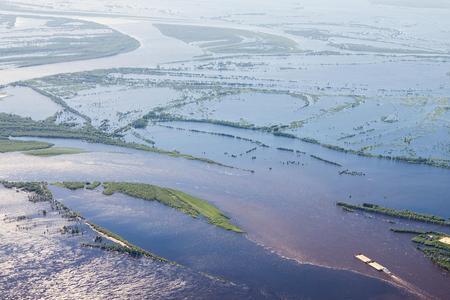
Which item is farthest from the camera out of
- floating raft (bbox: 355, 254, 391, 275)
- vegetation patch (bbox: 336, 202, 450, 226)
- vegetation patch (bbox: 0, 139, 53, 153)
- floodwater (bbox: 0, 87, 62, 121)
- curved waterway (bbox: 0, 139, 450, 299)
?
floodwater (bbox: 0, 87, 62, 121)

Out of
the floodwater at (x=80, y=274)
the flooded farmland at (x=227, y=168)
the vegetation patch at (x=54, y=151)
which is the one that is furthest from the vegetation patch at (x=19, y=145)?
the floodwater at (x=80, y=274)

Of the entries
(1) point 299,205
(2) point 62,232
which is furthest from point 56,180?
(1) point 299,205

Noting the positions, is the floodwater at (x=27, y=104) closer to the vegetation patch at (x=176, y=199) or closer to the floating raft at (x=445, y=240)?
the vegetation patch at (x=176, y=199)

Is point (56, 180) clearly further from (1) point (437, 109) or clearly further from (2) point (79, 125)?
(1) point (437, 109)

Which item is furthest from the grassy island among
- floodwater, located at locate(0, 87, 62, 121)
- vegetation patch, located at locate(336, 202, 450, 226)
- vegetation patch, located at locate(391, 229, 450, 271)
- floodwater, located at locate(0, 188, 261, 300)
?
floodwater, located at locate(0, 87, 62, 121)

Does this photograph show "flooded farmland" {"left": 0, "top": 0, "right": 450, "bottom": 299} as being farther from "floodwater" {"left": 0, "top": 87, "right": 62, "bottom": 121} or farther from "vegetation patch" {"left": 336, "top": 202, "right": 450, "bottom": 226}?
"floodwater" {"left": 0, "top": 87, "right": 62, "bottom": 121}

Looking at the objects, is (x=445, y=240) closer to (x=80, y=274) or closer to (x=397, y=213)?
(x=397, y=213)
